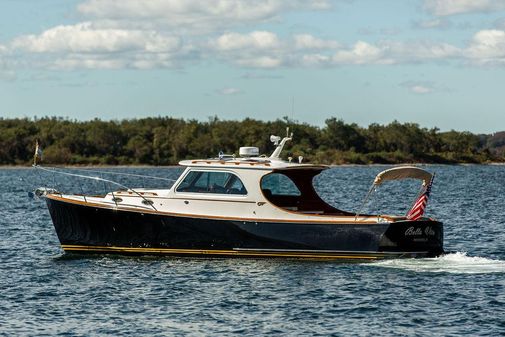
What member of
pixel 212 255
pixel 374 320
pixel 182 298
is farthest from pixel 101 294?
pixel 374 320

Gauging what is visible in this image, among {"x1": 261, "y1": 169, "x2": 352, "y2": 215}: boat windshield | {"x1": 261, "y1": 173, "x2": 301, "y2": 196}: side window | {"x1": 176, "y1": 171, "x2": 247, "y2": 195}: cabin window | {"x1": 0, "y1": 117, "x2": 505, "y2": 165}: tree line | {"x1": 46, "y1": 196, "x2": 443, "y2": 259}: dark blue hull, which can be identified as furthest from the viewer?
Result: {"x1": 0, "y1": 117, "x2": 505, "y2": 165}: tree line

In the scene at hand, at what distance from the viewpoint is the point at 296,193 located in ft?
102

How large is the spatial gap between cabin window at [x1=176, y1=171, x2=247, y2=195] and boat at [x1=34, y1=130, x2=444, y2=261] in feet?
0.09

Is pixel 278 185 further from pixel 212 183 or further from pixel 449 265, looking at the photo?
pixel 449 265

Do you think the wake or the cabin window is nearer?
the wake

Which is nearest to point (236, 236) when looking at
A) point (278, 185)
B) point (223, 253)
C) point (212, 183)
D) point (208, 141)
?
point (223, 253)

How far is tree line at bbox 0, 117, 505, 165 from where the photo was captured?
144 meters

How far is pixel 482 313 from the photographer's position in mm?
23297

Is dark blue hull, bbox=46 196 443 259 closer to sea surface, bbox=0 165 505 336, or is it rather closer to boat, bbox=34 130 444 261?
boat, bbox=34 130 444 261

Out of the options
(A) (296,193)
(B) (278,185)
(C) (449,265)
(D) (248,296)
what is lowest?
(D) (248,296)

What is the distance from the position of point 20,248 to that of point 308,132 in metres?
126

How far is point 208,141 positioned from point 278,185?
118 m

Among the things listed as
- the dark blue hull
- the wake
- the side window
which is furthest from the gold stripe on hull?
the side window

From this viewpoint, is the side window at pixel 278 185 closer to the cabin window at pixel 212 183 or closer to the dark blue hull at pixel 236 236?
the cabin window at pixel 212 183
